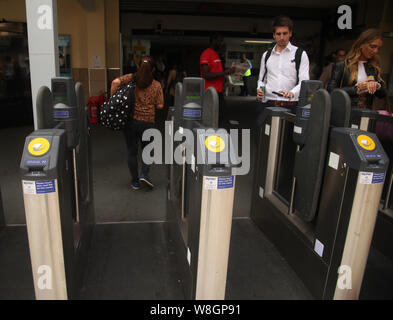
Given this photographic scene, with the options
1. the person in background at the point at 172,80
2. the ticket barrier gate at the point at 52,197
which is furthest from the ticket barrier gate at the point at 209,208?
the person in background at the point at 172,80

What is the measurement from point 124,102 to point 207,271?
188cm

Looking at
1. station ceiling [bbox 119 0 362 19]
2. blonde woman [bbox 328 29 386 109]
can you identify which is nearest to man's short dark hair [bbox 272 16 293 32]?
blonde woman [bbox 328 29 386 109]

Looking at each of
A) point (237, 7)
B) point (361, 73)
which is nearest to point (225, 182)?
point (361, 73)

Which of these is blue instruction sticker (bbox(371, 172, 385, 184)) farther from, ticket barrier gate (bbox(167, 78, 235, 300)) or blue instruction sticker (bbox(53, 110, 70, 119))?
blue instruction sticker (bbox(53, 110, 70, 119))

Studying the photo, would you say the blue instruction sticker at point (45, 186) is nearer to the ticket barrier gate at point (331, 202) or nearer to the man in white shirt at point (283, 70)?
the ticket barrier gate at point (331, 202)

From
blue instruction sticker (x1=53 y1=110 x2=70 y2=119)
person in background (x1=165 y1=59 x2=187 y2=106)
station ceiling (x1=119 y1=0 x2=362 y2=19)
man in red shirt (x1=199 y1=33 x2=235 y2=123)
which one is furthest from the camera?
station ceiling (x1=119 y1=0 x2=362 y2=19)

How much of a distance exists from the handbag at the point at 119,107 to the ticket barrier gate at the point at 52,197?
2.94ft

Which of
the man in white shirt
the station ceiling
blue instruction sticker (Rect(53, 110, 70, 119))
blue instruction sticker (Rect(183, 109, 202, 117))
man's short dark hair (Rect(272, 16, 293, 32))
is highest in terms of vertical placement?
the station ceiling

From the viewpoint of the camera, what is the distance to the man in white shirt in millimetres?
2789

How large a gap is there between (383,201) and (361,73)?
3.37ft

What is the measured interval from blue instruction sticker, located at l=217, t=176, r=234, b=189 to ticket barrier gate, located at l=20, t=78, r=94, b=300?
720mm

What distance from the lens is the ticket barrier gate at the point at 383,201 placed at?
2.55 m

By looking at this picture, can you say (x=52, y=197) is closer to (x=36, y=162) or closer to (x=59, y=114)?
(x=36, y=162)
